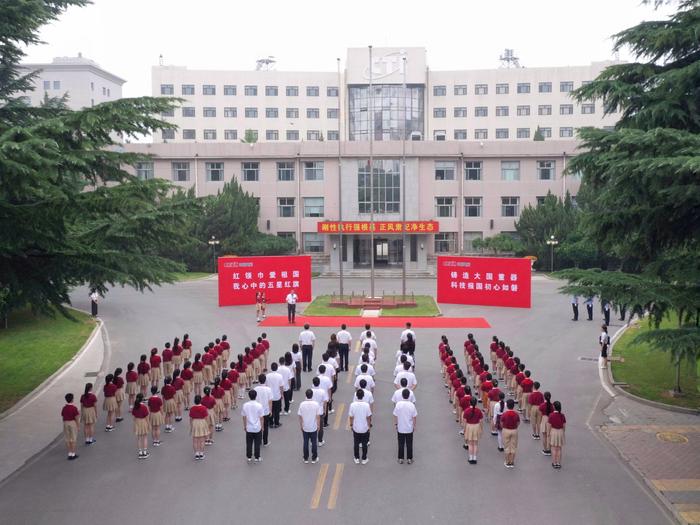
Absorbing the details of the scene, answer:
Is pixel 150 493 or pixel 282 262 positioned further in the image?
pixel 282 262

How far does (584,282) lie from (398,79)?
5323cm

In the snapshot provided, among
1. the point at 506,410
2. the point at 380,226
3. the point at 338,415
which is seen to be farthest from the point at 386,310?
the point at 506,410

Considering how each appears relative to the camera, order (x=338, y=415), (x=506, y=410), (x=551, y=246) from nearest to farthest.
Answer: (x=506, y=410) → (x=338, y=415) → (x=551, y=246)

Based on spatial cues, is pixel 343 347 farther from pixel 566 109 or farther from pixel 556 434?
pixel 566 109

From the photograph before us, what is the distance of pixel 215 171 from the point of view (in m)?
Answer: 50.6

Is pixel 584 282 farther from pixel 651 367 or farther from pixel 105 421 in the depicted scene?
pixel 105 421

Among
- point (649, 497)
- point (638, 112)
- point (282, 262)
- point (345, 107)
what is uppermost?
point (345, 107)

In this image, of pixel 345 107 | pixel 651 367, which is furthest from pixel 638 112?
pixel 345 107

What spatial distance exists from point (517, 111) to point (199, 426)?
6227 centimetres

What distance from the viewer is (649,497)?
9.55 m

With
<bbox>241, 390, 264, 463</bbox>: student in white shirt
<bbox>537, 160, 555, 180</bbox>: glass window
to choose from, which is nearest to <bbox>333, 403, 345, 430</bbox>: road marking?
<bbox>241, 390, 264, 463</bbox>: student in white shirt

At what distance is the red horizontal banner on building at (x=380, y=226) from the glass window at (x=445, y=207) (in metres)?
3.26

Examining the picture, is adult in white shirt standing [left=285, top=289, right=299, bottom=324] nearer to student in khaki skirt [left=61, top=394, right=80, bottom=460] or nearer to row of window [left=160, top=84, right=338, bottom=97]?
student in khaki skirt [left=61, top=394, right=80, bottom=460]

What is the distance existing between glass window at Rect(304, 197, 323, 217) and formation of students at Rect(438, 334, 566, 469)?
3486cm
